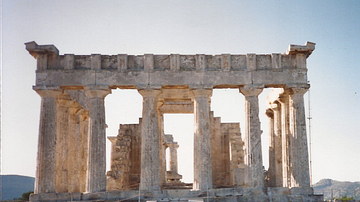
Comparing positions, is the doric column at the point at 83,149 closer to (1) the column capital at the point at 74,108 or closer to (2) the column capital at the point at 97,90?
→ (1) the column capital at the point at 74,108

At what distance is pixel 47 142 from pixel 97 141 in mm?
3110

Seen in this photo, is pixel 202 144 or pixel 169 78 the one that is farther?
pixel 169 78

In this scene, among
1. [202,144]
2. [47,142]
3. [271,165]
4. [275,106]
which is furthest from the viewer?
[271,165]

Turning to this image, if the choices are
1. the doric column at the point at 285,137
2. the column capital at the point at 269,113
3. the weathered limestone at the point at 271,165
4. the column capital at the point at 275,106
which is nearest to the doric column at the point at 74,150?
the weathered limestone at the point at 271,165

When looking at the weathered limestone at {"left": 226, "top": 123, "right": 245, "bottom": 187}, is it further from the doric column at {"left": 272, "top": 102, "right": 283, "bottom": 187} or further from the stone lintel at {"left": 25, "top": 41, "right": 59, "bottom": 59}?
the stone lintel at {"left": 25, "top": 41, "right": 59, "bottom": 59}

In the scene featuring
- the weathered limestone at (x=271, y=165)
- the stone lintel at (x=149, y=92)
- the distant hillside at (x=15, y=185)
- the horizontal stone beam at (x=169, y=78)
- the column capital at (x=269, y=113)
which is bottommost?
the distant hillside at (x=15, y=185)

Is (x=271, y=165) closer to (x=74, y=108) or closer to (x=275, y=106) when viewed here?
(x=275, y=106)

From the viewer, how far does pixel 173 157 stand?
167ft

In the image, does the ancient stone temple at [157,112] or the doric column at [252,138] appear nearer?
the ancient stone temple at [157,112]

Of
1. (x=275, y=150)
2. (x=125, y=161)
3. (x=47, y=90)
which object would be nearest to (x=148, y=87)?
(x=47, y=90)

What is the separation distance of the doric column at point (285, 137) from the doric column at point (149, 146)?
327 inches

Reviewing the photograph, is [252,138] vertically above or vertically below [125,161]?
above

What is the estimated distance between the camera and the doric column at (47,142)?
31453mm

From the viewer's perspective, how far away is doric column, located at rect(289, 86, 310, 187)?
3188cm
